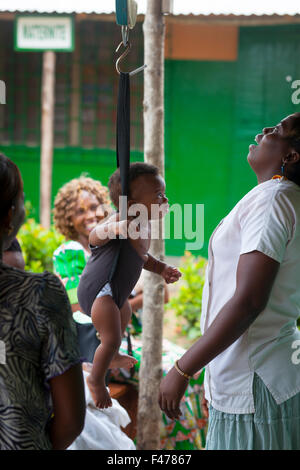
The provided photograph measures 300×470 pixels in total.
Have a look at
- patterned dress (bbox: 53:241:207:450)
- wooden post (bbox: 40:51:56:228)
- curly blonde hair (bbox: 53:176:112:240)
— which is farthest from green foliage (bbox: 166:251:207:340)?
curly blonde hair (bbox: 53:176:112:240)

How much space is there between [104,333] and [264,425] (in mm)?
512

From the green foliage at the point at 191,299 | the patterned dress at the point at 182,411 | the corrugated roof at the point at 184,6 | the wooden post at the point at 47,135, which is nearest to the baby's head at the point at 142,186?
the patterned dress at the point at 182,411

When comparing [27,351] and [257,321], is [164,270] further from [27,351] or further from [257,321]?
[27,351]

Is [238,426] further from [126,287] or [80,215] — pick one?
[80,215]

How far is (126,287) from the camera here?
1721 millimetres

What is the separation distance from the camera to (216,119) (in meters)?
6.64

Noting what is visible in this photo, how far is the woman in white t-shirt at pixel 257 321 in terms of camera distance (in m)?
1.47

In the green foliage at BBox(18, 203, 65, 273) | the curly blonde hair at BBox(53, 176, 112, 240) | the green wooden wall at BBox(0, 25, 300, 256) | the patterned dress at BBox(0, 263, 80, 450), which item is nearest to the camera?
the patterned dress at BBox(0, 263, 80, 450)

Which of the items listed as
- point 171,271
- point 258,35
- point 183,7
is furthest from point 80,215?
point 258,35

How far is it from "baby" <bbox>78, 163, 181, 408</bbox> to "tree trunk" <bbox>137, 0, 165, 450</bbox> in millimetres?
765

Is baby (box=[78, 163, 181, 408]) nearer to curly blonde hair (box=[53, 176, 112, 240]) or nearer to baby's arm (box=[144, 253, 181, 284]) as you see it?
baby's arm (box=[144, 253, 181, 284])

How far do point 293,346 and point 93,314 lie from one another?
0.58 m

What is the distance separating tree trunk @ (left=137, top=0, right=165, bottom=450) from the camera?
249 cm

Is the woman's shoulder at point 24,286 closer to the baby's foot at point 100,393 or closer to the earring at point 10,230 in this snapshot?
the earring at point 10,230
